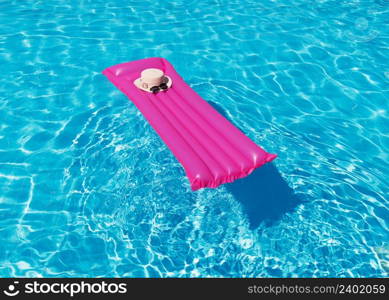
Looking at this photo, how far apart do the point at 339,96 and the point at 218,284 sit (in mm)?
5786

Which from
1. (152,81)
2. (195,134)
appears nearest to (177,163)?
(195,134)

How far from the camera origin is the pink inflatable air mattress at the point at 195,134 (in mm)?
5676

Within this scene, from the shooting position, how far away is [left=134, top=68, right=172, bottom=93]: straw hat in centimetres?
704

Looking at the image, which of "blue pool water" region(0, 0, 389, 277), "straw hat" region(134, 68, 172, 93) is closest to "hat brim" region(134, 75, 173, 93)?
"straw hat" region(134, 68, 172, 93)

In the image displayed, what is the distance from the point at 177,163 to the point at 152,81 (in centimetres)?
169

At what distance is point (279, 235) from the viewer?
6426mm

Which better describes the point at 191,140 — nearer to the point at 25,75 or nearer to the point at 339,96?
the point at 339,96

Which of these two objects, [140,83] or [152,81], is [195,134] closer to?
[152,81]

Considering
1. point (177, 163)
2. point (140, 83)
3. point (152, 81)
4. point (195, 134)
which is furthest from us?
point (177, 163)

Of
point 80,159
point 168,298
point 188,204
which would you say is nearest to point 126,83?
point 80,159

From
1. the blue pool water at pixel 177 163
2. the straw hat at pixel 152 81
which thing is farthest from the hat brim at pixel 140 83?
the blue pool water at pixel 177 163

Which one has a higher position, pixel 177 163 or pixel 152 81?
pixel 152 81

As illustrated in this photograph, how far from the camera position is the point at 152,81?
7.04 metres

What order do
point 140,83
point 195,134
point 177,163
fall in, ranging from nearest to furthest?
1. point 195,134
2. point 140,83
3. point 177,163
